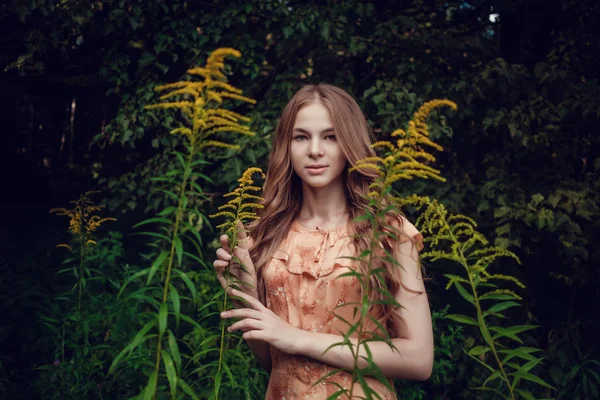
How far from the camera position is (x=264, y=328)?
70.8 inches

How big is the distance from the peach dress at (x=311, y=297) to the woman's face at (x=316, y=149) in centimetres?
A: 23

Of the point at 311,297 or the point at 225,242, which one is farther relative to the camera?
the point at 311,297

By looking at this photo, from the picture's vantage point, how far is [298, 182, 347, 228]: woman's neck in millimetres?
2182

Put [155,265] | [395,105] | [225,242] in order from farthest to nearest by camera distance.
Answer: [395,105], [225,242], [155,265]

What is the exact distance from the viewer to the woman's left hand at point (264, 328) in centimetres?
177

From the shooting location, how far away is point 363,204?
2.14 meters

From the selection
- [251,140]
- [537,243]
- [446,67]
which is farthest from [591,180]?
[251,140]

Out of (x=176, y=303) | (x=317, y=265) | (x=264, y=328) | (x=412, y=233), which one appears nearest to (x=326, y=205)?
(x=317, y=265)

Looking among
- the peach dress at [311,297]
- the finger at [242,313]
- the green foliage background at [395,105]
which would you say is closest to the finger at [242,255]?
the peach dress at [311,297]

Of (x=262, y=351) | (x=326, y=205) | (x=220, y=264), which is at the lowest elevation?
(x=262, y=351)

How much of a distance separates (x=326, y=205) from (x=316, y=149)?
0.89ft

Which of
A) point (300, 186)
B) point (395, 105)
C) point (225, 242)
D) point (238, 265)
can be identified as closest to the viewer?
point (225, 242)

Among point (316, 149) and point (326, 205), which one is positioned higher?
point (316, 149)

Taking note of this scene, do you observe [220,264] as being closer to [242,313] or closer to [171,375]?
[242,313]
